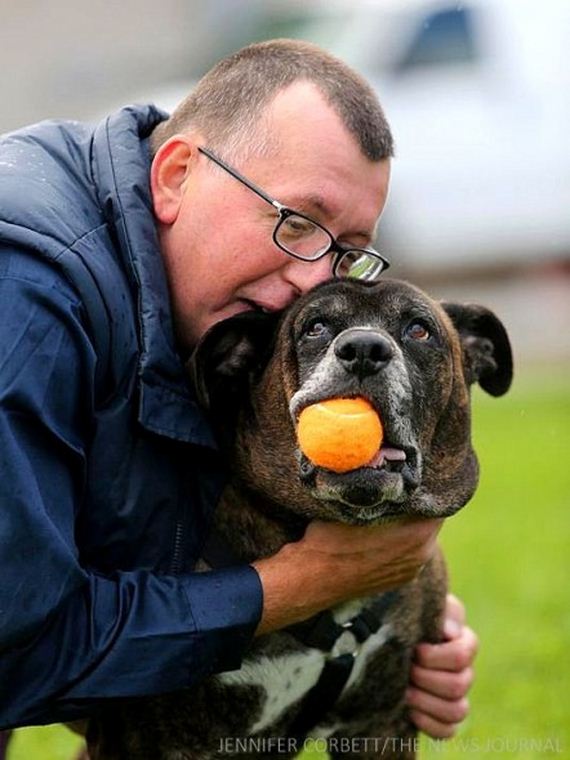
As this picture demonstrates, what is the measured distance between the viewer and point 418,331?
13.4ft

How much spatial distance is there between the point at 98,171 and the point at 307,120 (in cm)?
56

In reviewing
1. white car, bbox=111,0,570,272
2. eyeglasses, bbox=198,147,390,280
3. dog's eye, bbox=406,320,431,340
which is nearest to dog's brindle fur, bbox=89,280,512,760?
dog's eye, bbox=406,320,431,340

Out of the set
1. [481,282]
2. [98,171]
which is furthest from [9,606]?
[481,282]

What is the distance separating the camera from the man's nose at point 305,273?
415cm

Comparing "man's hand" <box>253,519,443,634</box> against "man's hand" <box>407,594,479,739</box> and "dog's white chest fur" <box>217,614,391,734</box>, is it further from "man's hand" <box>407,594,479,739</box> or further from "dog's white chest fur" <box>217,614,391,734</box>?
"man's hand" <box>407,594,479,739</box>

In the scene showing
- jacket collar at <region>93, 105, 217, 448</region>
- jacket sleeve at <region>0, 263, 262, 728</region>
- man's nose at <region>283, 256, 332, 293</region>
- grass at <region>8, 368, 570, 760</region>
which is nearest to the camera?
jacket sleeve at <region>0, 263, 262, 728</region>

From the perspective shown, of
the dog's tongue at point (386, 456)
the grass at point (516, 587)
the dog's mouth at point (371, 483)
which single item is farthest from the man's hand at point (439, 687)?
the dog's tongue at point (386, 456)

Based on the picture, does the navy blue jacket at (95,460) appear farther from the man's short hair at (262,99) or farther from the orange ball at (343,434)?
the orange ball at (343,434)

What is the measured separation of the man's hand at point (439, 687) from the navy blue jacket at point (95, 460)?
2.41 ft

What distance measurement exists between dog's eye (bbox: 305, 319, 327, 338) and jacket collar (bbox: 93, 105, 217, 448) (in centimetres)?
33

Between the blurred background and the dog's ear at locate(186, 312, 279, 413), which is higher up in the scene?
the dog's ear at locate(186, 312, 279, 413)

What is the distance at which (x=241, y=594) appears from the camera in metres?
3.89

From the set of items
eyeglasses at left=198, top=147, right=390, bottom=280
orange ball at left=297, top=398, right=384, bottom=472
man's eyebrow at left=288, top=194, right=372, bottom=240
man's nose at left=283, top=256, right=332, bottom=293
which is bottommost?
orange ball at left=297, top=398, right=384, bottom=472

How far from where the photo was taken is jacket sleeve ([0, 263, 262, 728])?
351 cm
